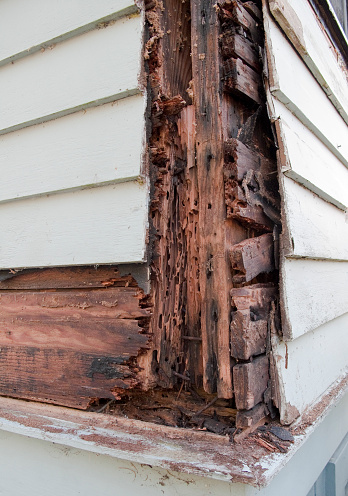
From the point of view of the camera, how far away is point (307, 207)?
145 centimetres

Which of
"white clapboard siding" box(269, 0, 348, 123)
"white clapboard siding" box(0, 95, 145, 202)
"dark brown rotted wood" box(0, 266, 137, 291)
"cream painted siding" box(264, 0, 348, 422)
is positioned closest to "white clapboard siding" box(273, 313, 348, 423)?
"cream painted siding" box(264, 0, 348, 422)

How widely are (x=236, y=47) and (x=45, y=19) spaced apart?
795mm

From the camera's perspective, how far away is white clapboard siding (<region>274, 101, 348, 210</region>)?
128cm

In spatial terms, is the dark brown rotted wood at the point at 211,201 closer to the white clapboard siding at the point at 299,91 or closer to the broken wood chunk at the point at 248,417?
the broken wood chunk at the point at 248,417

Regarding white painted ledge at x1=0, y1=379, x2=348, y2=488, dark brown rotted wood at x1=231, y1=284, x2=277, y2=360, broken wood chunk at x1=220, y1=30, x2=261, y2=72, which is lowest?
white painted ledge at x1=0, y1=379, x2=348, y2=488

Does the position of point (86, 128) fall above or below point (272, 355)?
above

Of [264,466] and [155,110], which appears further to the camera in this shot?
[155,110]

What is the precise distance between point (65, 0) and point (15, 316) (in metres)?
1.20

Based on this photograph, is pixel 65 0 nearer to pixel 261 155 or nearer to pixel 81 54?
pixel 81 54

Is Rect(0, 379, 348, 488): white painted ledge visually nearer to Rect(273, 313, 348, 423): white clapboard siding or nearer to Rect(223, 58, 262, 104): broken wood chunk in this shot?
Rect(273, 313, 348, 423): white clapboard siding

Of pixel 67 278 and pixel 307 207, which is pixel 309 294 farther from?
pixel 67 278

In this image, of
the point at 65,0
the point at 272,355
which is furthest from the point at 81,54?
the point at 272,355

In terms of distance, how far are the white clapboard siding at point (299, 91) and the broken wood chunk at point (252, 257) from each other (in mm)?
401

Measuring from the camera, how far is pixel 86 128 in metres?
1.37
